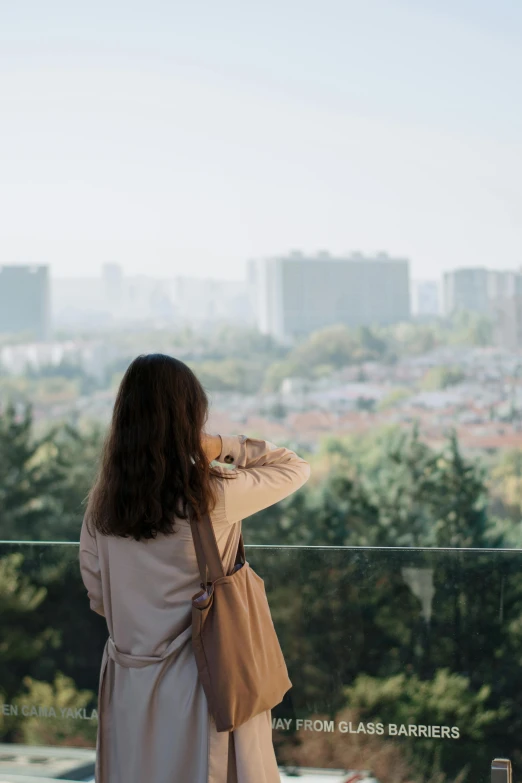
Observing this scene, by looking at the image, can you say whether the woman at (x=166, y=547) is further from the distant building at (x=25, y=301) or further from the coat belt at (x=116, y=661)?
the distant building at (x=25, y=301)

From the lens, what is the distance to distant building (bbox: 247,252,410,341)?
1602 centimetres

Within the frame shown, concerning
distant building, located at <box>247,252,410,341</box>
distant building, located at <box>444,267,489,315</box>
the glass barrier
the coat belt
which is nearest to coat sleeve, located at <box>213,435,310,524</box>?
the coat belt

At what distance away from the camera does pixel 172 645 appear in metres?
1.26

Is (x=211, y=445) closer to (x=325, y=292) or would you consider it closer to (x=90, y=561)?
(x=90, y=561)

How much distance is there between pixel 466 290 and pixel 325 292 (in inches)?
104

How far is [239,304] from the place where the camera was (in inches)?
645

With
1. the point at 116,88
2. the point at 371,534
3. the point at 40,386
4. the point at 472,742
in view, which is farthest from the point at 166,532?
the point at 40,386

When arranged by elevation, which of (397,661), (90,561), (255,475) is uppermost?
(255,475)

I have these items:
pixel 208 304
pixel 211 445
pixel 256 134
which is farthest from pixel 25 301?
pixel 211 445

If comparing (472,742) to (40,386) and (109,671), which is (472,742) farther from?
(40,386)

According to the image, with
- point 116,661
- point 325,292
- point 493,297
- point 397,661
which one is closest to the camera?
point 116,661

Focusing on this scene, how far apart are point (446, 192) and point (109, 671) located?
15413 millimetres

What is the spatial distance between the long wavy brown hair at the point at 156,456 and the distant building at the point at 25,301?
50.6ft

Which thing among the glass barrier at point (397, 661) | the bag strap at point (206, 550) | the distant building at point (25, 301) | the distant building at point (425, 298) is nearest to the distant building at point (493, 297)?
the distant building at point (425, 298)
